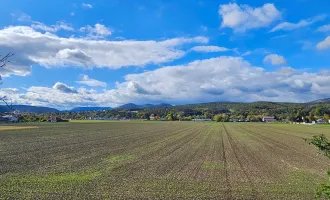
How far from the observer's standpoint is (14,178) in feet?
45.2

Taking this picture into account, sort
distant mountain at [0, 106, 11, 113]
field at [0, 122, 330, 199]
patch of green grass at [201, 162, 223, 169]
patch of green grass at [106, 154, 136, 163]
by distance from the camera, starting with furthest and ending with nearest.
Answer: patch of green grass at [106, 154, 136, 163], patch of green grass at [201, 162, 223, 169], field at [0, 122, 330, 199], distant mountain at [0, 106, 11, 113]

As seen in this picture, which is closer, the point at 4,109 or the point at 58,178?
the point at 4,109

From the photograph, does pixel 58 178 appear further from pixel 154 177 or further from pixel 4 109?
pixel 4 109

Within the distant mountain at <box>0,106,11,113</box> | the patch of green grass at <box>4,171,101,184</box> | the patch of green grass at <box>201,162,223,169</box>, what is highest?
the distant mountain at <box>0,106,11,113</box>

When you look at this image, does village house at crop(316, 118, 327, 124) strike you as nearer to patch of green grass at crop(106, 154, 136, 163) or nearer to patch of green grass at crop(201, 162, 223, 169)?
patch of green grass at crop(201, 162, 223, 169)

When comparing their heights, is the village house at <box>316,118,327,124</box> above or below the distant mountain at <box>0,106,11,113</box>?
below

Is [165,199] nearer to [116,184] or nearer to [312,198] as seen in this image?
[116,184]

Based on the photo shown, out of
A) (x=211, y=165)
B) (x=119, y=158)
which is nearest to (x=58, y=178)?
(x=119, y=158)

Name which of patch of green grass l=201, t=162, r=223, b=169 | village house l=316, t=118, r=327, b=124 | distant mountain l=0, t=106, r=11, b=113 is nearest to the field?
patch of green grass l=201, t=162, r=223, b=169

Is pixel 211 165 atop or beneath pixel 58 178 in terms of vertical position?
beneath

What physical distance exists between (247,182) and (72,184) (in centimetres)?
796

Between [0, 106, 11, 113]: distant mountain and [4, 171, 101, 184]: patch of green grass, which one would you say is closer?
[0, 106, 11, 113]: distant mountain

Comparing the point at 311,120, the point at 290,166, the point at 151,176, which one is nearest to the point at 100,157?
the point at 151,176

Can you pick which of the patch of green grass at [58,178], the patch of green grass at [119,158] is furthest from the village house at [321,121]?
the patch of green grass at [58,178]
